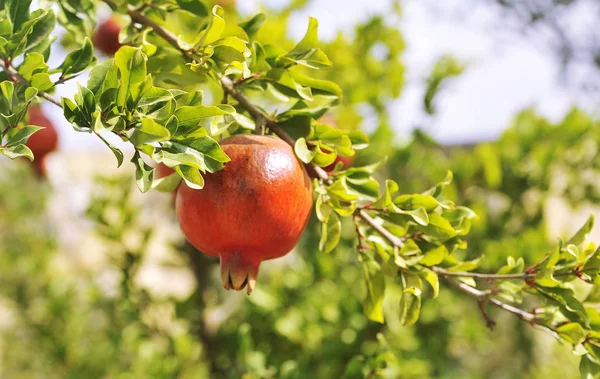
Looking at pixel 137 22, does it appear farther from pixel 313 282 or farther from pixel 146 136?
pixel 313 282

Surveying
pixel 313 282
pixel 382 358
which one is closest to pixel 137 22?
pixel 382 358

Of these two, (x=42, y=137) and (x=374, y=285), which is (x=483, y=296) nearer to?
(x=374, y=285)

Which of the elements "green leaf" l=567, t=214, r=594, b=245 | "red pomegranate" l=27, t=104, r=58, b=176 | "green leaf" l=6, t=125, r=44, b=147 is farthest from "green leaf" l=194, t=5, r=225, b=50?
"red pomegranate" l=27, t=104, r=58, b=176

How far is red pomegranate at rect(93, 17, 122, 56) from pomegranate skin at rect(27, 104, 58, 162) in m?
0.22

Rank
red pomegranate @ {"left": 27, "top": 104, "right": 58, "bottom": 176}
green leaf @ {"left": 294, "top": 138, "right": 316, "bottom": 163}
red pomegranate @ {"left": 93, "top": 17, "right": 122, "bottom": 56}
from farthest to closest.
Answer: red pomegranate @ {"left": 93, "top": 17, "right": 122, "bottom": 56} < red pomegranate @ {"left": 27, "top": 104, "right": 58, "bottom": 176} < green leaf @ {"left": 294, "top": 138, "right": 316, "bottom": 163}

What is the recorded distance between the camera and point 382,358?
83cm

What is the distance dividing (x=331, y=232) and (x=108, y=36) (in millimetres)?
848

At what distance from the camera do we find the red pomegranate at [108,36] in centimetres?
129

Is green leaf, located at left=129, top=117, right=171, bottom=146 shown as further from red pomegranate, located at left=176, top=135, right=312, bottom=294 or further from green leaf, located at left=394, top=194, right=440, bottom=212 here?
green leaf, located at left=394, top=194, right=440, bottom=212

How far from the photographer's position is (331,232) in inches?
25.6

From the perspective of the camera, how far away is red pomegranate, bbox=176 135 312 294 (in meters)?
0.56

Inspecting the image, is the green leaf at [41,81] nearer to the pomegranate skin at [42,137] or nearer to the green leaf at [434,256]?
the green leaf at [434,256]

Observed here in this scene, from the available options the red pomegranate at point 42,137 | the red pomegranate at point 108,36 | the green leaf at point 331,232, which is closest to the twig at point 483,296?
the green leaf at point 331,232

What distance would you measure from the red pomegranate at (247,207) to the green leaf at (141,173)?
49 mm
